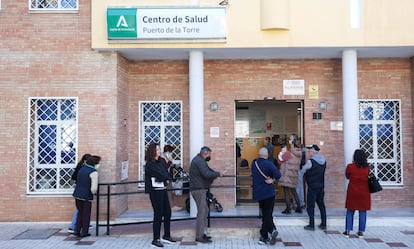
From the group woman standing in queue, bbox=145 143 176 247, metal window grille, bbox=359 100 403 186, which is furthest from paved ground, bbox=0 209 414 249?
metal window grille, bbox=359 100 403 186

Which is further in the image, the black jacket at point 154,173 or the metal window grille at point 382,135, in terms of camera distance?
the metal window grille at point 382,135

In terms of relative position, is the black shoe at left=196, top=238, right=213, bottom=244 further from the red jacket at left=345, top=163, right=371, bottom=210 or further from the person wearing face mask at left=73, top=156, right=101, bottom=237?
the red jacket at left=345, top=163, right=371, bottom=210

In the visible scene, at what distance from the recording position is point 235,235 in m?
8.22

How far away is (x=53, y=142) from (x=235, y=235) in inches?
183

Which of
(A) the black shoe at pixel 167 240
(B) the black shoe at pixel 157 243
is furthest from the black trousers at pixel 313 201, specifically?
(B) the black shoe at pixel 157 243

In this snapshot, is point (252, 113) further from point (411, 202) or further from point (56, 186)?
point (56, 186)

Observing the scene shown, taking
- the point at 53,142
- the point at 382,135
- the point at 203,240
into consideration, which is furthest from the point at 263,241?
the point at 53,142

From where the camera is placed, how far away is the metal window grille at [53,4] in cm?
968

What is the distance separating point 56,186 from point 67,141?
1046 millimetres

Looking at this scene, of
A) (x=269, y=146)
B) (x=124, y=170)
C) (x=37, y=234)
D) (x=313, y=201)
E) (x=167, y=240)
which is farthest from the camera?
(x=269, y=146)

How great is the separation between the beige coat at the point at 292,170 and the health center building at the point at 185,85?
943mm

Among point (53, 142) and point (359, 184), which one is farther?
point (53, 142)

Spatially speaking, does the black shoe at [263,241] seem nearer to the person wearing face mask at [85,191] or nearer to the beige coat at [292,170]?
the beige coat at [292,170]

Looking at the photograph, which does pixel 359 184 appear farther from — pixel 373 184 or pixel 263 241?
pixel 263 241
